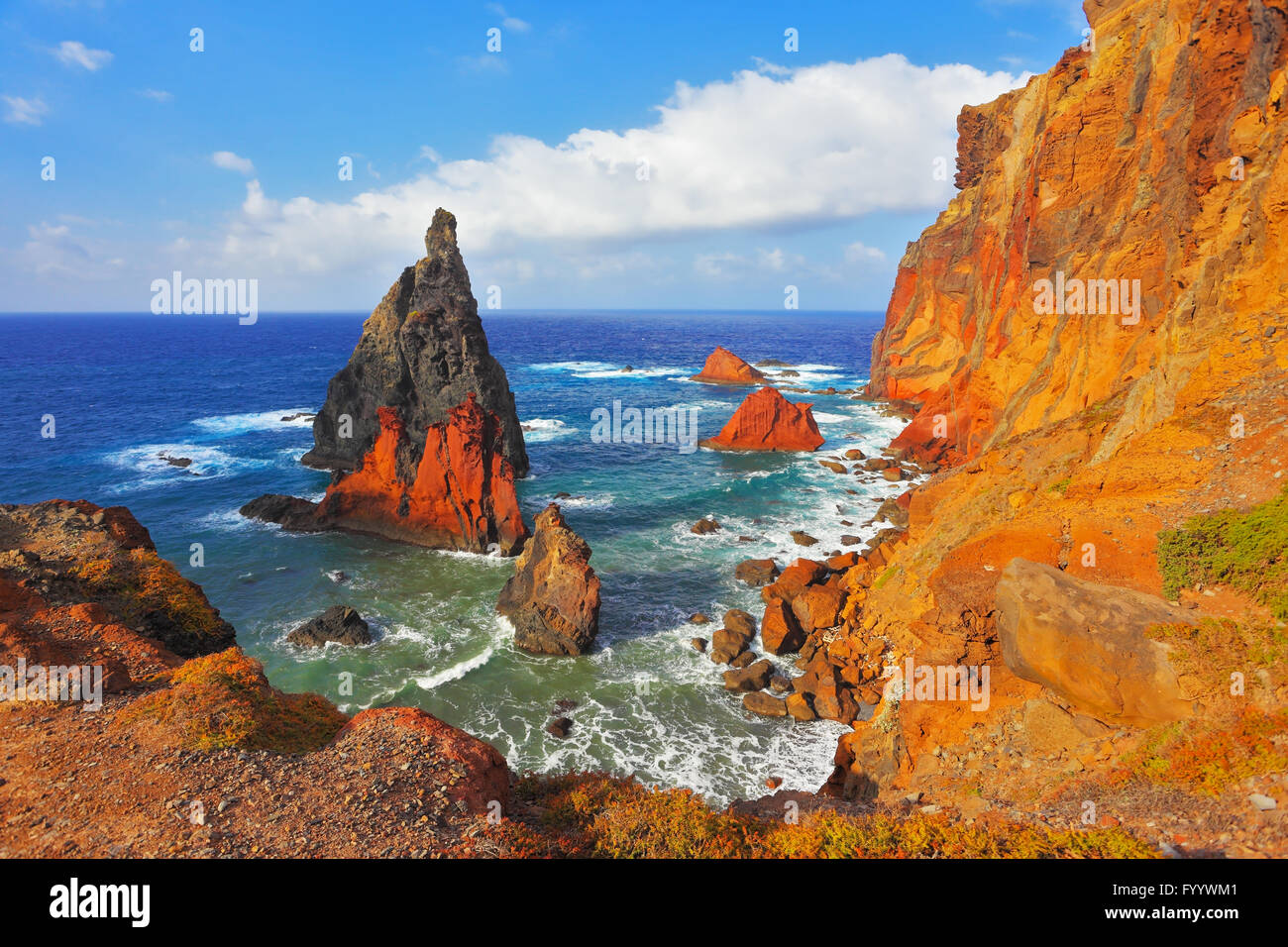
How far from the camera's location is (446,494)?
40312 millimetres

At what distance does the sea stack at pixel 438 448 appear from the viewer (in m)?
39.9

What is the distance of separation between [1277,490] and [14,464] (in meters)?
78.7

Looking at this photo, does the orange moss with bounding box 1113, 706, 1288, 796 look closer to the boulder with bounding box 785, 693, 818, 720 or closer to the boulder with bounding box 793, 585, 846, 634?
the boulder with bounding box 785, 693, 818, 720

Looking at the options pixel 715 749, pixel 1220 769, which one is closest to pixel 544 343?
pixel 715 749

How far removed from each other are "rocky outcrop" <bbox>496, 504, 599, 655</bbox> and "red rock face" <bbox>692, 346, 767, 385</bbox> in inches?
3039

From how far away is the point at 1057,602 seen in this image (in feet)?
44.9

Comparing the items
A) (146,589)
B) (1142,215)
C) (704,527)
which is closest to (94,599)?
(146,589)

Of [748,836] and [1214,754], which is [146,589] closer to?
[748,836]

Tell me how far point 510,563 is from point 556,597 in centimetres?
1024

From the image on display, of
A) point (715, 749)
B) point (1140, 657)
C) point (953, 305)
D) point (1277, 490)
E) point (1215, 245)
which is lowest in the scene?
point (715, 749)

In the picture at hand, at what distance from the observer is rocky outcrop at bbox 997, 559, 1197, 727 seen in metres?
12.1
